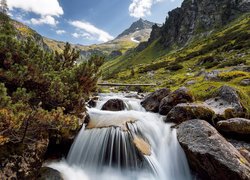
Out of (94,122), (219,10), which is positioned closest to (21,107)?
(94,122)

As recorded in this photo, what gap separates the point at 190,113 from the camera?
51.4 feet

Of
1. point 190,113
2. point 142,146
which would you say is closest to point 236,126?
point 190,113

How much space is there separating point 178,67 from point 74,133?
1869 inches

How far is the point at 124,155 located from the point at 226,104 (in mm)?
8318

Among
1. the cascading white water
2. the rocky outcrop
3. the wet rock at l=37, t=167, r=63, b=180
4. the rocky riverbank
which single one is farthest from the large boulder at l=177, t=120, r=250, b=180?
the rocky outcrop

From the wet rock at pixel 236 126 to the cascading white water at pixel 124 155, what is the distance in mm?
3071

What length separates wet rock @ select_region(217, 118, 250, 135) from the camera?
42.4ft

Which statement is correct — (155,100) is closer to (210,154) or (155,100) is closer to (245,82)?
(245,82)

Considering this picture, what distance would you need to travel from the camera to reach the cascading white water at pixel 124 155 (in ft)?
41.3

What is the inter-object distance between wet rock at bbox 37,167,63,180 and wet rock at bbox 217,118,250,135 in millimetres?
10016

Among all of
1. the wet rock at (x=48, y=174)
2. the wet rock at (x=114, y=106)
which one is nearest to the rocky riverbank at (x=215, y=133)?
the wet rock at (x=114, y=106)

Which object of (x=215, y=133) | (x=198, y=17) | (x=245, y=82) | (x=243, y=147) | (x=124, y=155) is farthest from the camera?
(x=198, y=17)

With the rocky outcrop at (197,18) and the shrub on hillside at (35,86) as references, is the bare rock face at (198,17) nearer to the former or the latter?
the rocky outcrop at (197,18)

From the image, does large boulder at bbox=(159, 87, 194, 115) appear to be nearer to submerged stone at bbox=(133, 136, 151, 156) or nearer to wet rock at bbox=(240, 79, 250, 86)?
wet rock at bbox=(240, 79, 250, 86)
